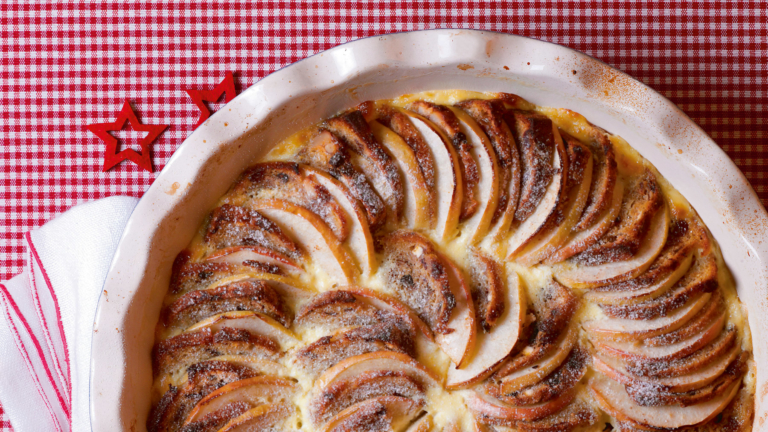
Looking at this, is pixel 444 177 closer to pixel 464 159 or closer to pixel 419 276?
pixel 464 159

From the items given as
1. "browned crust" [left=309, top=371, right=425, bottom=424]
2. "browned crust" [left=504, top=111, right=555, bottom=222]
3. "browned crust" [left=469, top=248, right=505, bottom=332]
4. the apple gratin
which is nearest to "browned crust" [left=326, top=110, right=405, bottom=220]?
the apple gratin

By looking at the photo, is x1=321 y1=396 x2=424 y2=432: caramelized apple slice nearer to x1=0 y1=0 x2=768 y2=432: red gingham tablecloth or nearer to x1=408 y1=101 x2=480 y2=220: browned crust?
x1=408 y1=101 x2=480 y2=220: browned crust

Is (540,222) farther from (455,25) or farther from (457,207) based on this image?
(455,25)

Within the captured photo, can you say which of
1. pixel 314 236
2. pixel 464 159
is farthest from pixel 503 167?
pixel 314 236

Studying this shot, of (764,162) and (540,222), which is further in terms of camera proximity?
(764,162)

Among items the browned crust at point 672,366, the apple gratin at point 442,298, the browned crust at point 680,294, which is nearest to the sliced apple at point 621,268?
the apple gratin at point 442,298

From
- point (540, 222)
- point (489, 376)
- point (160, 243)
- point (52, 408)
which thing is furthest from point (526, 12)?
point (52, 408)
